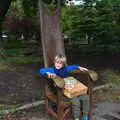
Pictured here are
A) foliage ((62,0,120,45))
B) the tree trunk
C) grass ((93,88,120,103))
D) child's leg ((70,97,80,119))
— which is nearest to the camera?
child's leg ((70,97,80,119))

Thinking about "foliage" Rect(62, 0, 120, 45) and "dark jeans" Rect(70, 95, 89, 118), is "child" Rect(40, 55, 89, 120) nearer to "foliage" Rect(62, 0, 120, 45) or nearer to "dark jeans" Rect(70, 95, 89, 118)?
"dark jeans" Rect(70, 95, 89, 118)

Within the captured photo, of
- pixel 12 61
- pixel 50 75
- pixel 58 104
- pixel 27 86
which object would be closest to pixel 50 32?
pixel 27 86

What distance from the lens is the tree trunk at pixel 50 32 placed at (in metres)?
6.45

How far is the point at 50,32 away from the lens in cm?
658

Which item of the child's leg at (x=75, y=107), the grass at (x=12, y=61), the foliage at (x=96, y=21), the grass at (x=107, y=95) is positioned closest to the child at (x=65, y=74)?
the child's leg at (x=75, y=107)

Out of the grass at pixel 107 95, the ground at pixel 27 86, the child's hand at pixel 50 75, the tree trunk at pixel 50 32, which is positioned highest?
the tree trunk at pixel 50 32

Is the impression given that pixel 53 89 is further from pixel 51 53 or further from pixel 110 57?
pixel 110 57

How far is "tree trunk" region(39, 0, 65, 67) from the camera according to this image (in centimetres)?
645

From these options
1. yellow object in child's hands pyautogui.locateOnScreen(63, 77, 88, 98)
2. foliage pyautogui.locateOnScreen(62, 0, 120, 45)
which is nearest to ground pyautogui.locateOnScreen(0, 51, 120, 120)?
yellow object in child's hands pyautogui.locateOnScreen(63, 77, 88, 98)

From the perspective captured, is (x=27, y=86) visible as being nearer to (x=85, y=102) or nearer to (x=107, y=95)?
(x=107, y=95)

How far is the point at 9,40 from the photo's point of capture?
1869 cm

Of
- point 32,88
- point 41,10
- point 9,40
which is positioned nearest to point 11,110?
point 32,88

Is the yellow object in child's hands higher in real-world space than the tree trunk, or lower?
lower

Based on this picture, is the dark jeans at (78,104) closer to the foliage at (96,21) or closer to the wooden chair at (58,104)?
the wooden chair at (58,104)
